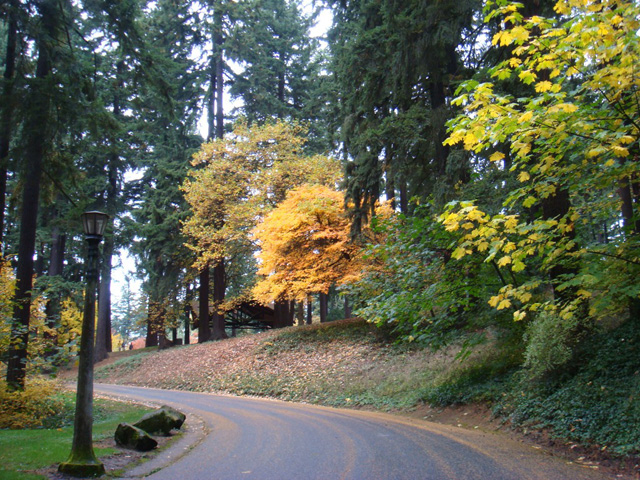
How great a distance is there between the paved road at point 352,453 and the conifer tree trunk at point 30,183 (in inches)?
165

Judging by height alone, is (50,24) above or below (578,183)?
above

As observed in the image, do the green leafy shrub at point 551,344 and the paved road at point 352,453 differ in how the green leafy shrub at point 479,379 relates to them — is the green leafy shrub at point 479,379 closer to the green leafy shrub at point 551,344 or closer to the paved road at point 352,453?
the paved road at point 352,453

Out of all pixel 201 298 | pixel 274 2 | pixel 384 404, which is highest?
pixel 274 2

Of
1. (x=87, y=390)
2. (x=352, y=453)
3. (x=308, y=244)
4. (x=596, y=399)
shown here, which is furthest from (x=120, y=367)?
(x=596, y=399)

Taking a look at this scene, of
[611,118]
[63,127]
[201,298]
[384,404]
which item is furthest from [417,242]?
[201,298]

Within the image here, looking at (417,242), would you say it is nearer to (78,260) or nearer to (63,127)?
(63,127)

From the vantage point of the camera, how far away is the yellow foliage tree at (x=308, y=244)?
57.5ft

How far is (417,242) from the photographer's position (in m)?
11.0

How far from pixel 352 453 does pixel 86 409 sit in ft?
12.4

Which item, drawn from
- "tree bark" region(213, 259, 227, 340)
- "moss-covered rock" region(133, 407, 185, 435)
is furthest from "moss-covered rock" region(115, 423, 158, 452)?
"tree bark" region(213, 259, 227, 340)

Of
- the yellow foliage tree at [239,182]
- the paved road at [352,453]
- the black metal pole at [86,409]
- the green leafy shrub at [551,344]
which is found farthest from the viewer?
the yellow foliage tree at [239,182]

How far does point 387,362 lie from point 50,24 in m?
12.8

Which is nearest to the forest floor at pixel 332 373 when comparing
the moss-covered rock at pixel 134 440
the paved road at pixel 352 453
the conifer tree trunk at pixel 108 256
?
the paved road at pixel 352 453

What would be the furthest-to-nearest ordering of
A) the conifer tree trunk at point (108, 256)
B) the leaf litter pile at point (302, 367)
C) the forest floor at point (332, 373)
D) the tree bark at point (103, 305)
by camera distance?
the tree bark at point (103, 305)
the conifer tree trunk at point (108, 256)
the leaf litter pile at point (302, 367)
the forest floor at point (332, 373)
